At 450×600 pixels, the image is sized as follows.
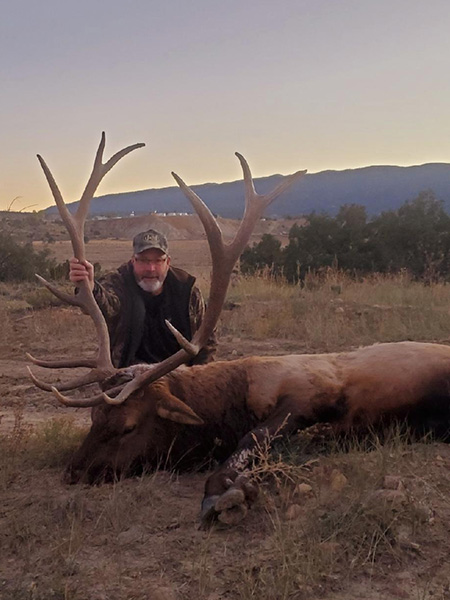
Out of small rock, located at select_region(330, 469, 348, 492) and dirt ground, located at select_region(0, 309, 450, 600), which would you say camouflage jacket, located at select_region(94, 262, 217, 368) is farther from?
small rock, located at select_region(330, 469, 348, 492)

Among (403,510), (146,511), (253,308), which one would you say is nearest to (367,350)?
(403,510)

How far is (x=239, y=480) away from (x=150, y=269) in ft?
7.94

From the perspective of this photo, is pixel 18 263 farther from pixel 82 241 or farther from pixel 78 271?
pixel 82 241

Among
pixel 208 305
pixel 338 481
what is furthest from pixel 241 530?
pixel 208 305

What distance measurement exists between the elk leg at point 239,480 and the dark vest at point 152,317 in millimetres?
1601

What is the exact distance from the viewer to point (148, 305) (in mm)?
5484

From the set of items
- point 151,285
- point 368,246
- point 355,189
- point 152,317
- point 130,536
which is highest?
point 355,189

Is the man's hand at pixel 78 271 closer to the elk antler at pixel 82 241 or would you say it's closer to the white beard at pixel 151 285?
the elk antler at pixel 82 241

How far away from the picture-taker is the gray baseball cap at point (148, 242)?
17.6ft

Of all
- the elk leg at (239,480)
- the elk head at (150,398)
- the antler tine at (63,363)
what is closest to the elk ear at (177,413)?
the elk head at (150,398)

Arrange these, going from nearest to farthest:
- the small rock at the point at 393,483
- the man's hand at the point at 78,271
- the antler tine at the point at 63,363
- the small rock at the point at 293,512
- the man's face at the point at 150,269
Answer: the small rock at the point at 293,512, the small rock at the point at 393,483, the antler tine at the point at 63,363, the man's hand at the point at 78,271, the man's face at the point at 150,269

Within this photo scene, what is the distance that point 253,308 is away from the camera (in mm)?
10547

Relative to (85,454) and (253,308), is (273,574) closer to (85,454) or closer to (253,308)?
(85,454)

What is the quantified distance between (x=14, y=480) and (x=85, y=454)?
0.47 m
